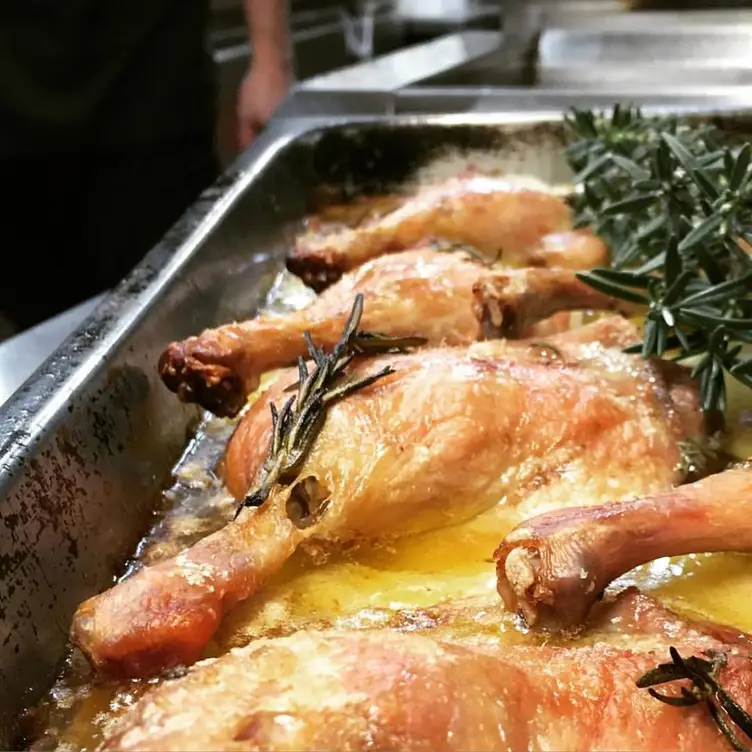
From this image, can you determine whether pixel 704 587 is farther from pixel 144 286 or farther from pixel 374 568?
pixel 144 286

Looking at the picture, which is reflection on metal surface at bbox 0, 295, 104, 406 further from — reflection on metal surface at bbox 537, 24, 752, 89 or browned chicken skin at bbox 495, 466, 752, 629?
reflection on metal surface at bbox 537, 24, 752, 89

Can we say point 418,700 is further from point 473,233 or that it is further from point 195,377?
point 473,233

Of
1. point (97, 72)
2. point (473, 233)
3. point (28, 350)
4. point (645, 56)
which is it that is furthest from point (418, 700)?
point (645, 56)

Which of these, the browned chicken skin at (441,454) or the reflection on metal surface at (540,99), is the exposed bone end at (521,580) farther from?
the reflection on metal surface at (540,99)

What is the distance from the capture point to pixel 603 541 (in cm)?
112

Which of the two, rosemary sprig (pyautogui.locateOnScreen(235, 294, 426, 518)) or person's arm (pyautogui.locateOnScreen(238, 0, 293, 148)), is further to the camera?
person's arm (pyautogui.locateOnScreen(238, 0, 293, 148))

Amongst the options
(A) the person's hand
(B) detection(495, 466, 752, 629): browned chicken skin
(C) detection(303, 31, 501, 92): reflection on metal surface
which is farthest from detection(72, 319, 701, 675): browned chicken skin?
(A) the person's hand

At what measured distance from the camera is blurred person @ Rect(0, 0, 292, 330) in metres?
2.73

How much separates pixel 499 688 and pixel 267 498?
1.39 feet

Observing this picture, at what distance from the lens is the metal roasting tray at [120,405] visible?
3.61 feet

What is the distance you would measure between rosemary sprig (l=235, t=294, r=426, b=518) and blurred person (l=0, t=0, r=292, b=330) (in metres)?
1.78

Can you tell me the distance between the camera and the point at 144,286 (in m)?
1.61

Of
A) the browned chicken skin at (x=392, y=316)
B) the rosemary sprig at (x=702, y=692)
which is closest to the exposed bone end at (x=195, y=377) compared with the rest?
the browned chicken skin at (x=392, y=316)

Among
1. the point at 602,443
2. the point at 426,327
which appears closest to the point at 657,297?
the point at 602,443
